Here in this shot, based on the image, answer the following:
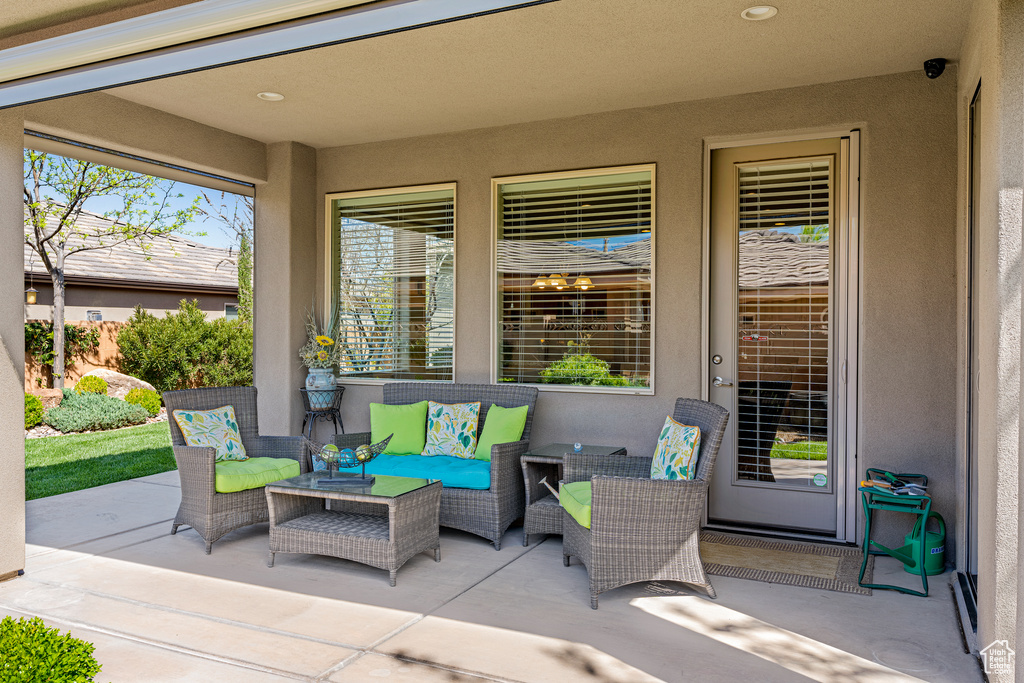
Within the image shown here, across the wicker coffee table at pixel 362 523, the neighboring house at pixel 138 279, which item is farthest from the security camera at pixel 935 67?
the neighboring house at pixel 138 279

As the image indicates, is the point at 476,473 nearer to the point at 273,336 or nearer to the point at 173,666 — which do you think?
Result: the point at 173,666

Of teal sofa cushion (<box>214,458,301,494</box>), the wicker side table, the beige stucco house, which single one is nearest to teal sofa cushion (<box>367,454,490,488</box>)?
the wicker side table

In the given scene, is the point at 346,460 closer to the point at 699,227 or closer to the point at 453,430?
the point at 453,430

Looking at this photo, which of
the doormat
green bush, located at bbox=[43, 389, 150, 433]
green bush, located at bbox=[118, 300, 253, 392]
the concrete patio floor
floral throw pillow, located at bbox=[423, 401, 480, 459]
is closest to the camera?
the concrete patio floor

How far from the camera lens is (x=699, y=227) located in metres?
5.10

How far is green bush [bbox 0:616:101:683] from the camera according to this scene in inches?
67.2

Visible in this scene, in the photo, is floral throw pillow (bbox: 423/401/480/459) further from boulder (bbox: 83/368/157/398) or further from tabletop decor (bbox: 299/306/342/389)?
boulder (bbox: 83/368/157/398)

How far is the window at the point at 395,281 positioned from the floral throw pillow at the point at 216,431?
4.96 ft

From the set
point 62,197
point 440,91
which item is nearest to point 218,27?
point 440,91

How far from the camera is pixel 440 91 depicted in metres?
4.91

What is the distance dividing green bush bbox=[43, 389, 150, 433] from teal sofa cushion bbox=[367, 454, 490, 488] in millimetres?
6410

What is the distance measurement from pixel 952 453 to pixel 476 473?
9.68ft

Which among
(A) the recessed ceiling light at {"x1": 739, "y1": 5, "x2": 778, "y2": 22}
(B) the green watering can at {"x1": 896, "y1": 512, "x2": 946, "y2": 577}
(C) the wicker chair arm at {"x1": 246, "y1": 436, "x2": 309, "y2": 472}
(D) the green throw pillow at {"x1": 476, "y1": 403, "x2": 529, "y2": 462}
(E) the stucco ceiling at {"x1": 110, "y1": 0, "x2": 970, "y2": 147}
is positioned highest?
(E) the stucco ceiling at {"x1": 110, "y1": 0, "x2": 970, "y2": 147}

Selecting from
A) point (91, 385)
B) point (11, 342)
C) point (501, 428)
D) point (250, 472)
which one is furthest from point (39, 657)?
point (91, 385)
